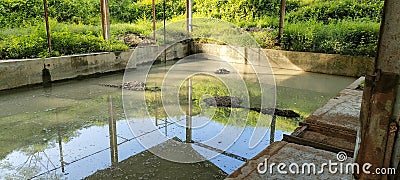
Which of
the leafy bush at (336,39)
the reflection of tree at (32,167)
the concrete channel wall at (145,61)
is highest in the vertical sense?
the leafy bush at (336,39)

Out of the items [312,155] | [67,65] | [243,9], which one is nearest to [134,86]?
[67,65]

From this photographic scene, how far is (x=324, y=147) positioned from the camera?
178 centimetres

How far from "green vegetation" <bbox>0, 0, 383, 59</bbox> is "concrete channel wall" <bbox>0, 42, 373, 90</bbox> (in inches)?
8.3

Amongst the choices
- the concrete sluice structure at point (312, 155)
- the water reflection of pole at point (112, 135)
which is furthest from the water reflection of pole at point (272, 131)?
the water reflection of pole at point (112, 135)

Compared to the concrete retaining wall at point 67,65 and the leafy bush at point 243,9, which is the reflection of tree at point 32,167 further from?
the leafy bush at point 243,9

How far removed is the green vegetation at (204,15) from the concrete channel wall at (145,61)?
211 mm

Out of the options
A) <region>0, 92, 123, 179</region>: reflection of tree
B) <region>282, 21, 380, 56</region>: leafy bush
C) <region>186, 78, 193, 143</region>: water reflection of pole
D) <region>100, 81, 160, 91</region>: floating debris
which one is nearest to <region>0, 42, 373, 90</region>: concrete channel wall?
<region>282, 21, 380, 56</region>: leafy bush

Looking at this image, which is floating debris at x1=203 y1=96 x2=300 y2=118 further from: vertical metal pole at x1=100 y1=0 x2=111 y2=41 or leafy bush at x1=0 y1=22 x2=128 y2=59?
vertical metal pole at x1=100 y1=0 x2=111 y2=41

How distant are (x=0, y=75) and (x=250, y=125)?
4148mm

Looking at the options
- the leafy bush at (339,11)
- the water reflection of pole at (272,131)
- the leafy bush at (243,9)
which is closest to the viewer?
the water reflection of pole at (272,131)

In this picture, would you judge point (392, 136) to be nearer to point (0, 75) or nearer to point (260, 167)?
point (260, 167)

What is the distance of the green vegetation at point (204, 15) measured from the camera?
6.16 meters

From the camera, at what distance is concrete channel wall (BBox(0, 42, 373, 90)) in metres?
5.12

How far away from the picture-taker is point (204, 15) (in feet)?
37.6
